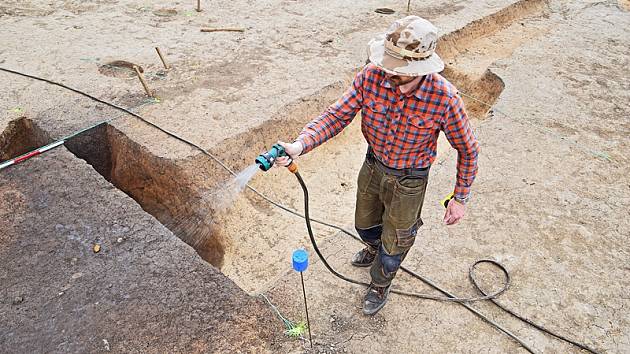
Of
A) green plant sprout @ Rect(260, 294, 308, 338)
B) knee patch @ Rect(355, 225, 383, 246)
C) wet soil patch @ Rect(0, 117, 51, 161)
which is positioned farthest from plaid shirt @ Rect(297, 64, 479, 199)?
wet soil patch @ Rect(0, 117, 51, 161)

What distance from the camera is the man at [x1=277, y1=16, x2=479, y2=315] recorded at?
230cm

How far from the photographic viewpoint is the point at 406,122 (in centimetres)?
251

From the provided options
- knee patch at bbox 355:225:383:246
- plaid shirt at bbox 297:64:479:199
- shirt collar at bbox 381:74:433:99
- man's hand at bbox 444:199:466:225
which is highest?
shirt collar at bbox 381:74:433:99

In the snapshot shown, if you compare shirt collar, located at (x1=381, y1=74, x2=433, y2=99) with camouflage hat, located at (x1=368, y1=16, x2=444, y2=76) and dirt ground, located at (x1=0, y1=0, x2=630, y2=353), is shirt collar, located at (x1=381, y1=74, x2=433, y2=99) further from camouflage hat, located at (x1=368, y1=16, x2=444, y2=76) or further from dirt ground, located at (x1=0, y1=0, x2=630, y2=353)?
dirt ground, located at (x1=0, y1=0, x2=630, y2=353)

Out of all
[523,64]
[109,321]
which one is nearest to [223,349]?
[109,321]

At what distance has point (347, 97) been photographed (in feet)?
9.09

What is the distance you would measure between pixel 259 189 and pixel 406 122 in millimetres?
3096

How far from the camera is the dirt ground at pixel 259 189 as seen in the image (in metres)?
3.16

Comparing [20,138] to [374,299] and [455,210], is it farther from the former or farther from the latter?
[455,210]

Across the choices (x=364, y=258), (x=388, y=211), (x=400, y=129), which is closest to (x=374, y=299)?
(x=364, y=258)

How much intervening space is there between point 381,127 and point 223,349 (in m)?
1.71

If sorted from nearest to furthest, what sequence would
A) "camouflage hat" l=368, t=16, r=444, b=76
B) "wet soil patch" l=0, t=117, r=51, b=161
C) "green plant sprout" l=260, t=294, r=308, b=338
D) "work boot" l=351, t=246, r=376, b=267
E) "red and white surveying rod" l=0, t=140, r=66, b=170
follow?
"camouflage hat" l=368, t=16, r=444, b=76, "green plant sprout" l=260, t=294, r=308, b=338, "work boot" l=351, t=246, r=376, b=267, "red and white surveying rod" l=0, t=140, r=66, b=170, "wet soil patch" l=0, t=117, r=51, b=161

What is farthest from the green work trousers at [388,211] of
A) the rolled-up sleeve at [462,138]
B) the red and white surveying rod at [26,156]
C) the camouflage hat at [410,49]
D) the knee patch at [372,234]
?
the red and white surveying rod at [26,156]

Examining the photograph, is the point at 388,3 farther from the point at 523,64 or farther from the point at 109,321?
the point at 109,321
